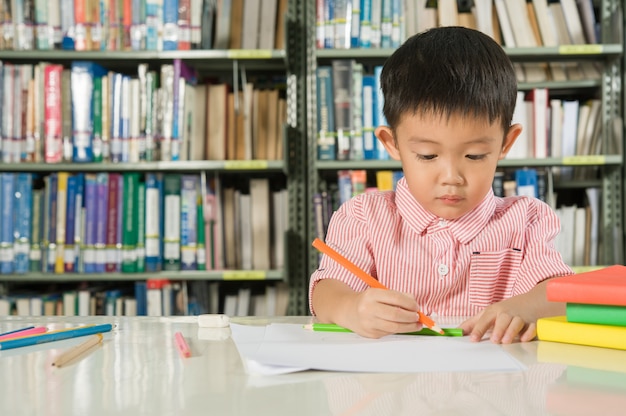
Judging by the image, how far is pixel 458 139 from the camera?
96 centimetres

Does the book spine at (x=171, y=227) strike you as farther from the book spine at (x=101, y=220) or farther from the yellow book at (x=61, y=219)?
the yellow book at (x=61, y=219)

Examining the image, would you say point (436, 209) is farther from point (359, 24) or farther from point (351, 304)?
point (359, 24)

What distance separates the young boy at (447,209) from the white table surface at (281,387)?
280mm

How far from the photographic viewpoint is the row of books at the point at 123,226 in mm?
2350

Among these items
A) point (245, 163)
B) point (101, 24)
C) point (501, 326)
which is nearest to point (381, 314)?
point (501, 326)

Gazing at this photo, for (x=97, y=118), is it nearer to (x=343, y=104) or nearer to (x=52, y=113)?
(x=52, y=113)

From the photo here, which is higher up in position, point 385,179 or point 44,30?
point 44,30

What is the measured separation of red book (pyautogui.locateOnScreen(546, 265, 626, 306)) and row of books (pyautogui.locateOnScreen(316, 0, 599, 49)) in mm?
1799

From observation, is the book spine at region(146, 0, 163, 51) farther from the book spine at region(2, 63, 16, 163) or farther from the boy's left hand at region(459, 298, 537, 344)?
the boy's left hand at region(459, 298, 537, 344)

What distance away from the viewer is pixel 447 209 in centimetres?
102

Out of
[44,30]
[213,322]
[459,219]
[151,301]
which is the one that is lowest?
[151,301]

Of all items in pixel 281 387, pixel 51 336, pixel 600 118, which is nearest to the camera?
pixel 281 387

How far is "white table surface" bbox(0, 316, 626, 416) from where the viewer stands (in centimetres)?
45

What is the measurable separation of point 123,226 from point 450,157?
1.61m
